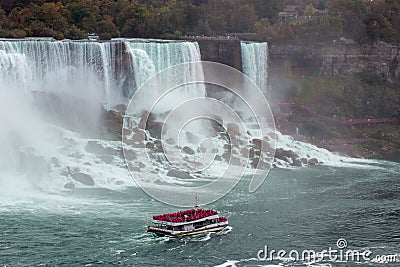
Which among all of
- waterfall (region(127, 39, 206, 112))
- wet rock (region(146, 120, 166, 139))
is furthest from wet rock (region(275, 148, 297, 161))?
waterfall (region(127, 39, 206, 112))

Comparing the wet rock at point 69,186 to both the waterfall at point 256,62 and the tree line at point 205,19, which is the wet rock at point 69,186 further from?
the waterfall at point 256,62

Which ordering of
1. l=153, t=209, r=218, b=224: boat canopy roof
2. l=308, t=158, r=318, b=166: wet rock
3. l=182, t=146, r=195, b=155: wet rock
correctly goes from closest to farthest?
l=153, t=209, r=218, b=224: boat canopy roof
l=182, t=146, r=195, b=155: wet rock
l=308, t=158, r=318, b=166: wet rock

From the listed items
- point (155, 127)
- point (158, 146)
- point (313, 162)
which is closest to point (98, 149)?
point (158, 146)

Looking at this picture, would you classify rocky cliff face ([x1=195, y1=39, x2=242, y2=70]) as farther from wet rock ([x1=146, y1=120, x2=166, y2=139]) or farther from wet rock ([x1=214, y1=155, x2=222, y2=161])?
wet rock ([x1=214, y1=155, x2=222, y2=161])

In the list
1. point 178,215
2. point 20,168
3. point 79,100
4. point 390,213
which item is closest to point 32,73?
point 79,100

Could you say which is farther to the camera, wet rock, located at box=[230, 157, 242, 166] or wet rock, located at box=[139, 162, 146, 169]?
wet rock, located at box=[230, 157, 242, 166]

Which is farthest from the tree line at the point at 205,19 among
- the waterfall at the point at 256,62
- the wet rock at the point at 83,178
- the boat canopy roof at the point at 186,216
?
the boat canopy roof at the point at 186,216

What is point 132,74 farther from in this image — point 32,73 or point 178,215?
point 178,215

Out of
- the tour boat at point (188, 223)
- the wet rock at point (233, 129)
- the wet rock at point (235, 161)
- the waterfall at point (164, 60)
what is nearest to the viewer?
the tour boat at point (188, 223)
